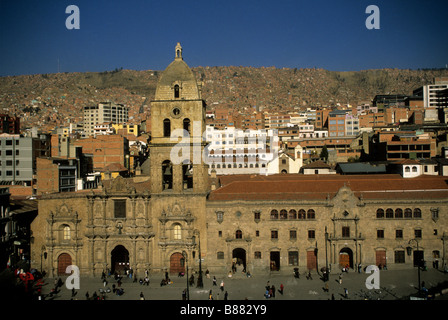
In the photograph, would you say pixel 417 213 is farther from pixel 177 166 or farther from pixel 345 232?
pixel 177 166

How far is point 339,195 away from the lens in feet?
149

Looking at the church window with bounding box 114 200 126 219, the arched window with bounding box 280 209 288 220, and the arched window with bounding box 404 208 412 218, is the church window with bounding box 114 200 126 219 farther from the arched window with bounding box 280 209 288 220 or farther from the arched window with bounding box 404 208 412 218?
the arched window with bounding box 404 208 412 218

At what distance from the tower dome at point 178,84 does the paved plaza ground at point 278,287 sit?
19.9m

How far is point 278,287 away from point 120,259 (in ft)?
60.7

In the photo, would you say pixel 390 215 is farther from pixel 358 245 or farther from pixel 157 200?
pixel 157 200

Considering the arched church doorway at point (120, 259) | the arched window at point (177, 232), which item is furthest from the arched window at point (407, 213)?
the arched church doorway at point (120, 259)

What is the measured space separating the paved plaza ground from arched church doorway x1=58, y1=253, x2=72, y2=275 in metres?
1.78

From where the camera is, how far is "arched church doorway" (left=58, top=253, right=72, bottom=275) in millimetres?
46469

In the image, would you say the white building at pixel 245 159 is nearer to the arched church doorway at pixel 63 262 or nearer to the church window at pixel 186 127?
the church window at pixel 186 127

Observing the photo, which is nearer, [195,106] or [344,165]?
[195,106]

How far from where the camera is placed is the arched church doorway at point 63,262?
46.5m

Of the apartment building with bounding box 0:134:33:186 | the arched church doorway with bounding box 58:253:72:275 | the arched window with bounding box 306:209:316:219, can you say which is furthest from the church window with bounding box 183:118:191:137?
the apartment building with bounding box 0:134:33:186

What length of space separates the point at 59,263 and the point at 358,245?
3374cm
